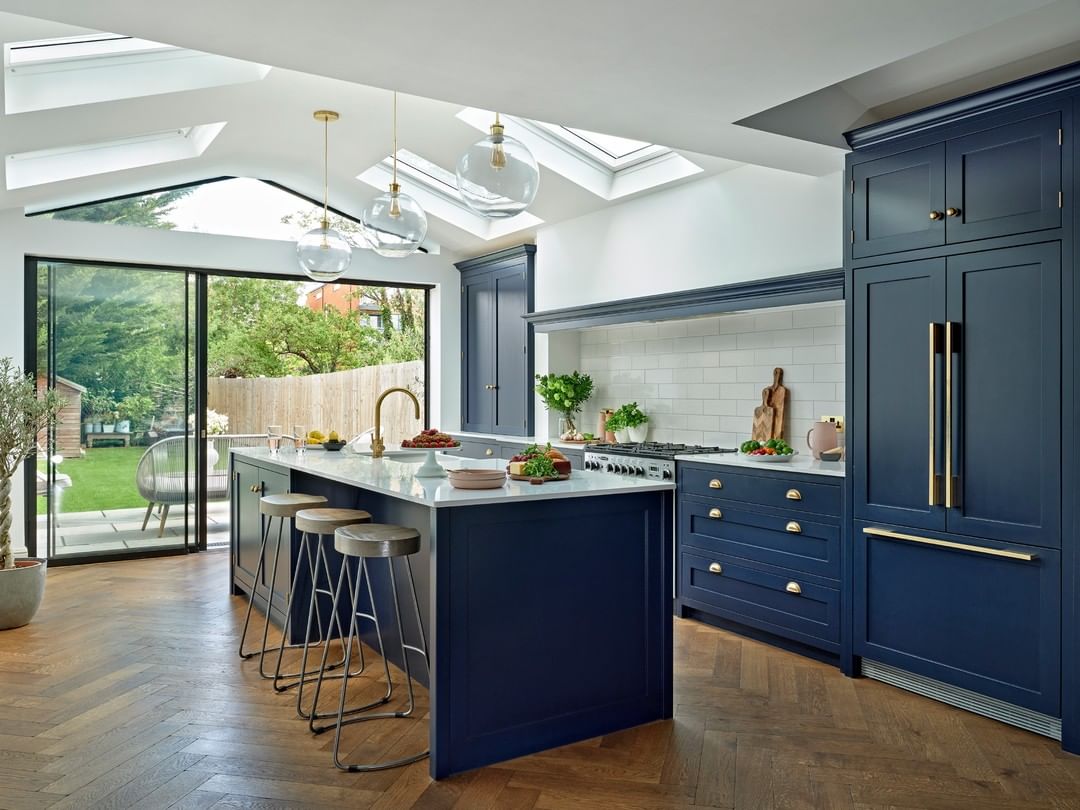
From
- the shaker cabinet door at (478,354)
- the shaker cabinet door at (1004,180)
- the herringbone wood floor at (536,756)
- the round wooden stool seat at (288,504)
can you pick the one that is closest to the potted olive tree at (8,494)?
the herringbone wood floor at (536,756)

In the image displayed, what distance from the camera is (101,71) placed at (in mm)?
4262

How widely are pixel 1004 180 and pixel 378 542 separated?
9.24 ft

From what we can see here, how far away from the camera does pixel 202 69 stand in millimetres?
4465

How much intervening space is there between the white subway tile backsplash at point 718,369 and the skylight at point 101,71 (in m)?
3.08

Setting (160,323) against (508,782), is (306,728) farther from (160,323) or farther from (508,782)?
(160,323)

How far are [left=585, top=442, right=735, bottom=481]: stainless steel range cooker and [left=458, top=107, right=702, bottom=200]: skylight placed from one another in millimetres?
1723

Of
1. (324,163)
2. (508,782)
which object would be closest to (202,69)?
(324,163)

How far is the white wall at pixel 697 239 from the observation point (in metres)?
4.53

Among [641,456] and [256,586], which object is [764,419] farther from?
[256,586]

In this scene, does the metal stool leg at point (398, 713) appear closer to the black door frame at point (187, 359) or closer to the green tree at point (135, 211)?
the black door frame at point (187, 359)

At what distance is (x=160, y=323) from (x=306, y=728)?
437 cm

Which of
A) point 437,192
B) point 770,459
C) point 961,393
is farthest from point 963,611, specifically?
point 437,192

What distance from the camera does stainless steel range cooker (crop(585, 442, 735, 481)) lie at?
495 centimetres

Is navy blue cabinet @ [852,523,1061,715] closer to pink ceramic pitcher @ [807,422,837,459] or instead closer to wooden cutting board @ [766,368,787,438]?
pink ceramic pitcher @ [807,422,837,459]
